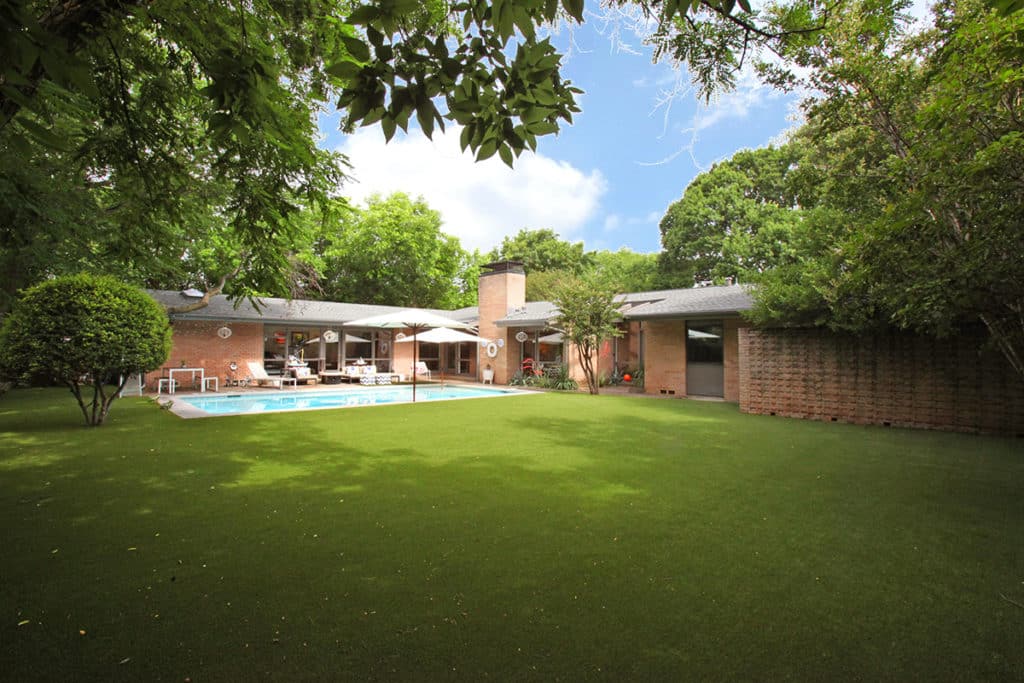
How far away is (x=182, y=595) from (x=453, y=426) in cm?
713

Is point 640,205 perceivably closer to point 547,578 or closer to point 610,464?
point 610,464

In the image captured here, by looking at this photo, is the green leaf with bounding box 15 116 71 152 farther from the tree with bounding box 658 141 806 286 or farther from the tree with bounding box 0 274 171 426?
the tree with bounding box 658 141 806 286

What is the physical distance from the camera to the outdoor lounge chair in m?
18.7

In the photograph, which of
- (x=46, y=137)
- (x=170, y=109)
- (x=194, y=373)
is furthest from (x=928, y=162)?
(x=194, y=373)

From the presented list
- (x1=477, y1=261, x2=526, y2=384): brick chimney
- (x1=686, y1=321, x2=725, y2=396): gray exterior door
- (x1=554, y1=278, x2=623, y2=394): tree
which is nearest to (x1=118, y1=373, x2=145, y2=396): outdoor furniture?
(x1=477, y1=261, x2=526, y2=384): brick chimney

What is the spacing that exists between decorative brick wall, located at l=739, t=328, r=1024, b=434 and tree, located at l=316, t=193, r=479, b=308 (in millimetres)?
26901

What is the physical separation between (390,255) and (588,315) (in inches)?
861

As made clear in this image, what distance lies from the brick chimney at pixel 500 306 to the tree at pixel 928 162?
14.6m

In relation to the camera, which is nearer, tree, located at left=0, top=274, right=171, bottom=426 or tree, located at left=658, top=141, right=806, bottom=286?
tree, located at left=0, top=274, right=171, bottom=426

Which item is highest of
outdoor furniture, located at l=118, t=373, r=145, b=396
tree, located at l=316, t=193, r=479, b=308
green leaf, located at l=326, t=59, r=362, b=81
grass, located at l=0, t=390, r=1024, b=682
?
tree, located at l=316, t=193, r=479, b=308

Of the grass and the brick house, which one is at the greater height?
the brick house

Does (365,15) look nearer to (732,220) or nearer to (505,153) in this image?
(505,153)

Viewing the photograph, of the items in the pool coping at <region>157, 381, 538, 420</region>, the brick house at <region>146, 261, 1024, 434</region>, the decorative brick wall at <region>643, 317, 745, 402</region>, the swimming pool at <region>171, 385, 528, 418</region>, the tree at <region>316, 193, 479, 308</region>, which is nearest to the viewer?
the brick house at <region>146, 261, 1024, 434</region>

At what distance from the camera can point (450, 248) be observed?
38969mm
